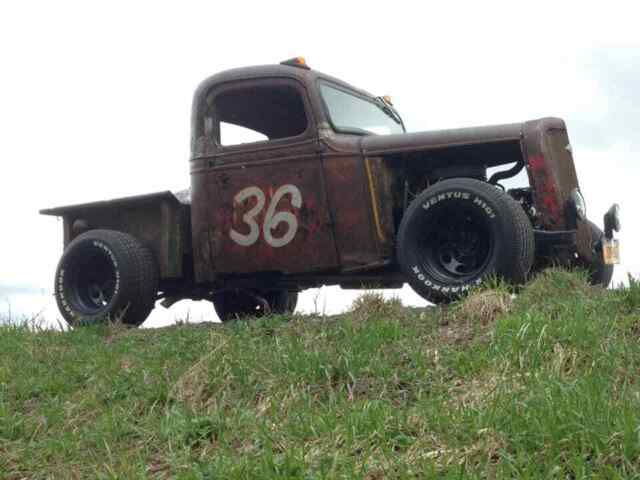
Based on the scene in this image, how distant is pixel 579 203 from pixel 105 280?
166 inches

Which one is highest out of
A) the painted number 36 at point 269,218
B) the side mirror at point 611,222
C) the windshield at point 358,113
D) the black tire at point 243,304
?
the windshield at point 358,113

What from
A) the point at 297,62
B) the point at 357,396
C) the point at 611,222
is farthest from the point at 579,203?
the point at 357,396

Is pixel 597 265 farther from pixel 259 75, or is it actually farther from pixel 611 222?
pixel 259 75

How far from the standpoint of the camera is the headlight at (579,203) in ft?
22.5

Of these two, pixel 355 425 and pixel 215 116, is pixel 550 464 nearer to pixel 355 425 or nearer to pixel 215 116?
pixel 355 425

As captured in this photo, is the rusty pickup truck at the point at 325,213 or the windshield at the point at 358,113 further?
the windshield at the point at 358,113

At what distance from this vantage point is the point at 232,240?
746cm

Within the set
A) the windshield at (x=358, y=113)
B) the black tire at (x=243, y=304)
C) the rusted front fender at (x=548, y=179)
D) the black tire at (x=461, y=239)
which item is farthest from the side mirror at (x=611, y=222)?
the black tire at (x=243, y=304)

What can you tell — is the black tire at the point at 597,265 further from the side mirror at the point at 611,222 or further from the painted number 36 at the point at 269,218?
the painted number 36 at the point at 269,218

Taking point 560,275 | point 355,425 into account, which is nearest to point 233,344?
point 355,425

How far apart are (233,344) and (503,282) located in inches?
72.4

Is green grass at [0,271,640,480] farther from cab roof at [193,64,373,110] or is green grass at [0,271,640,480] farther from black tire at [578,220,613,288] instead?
cab roof at [193,64,373,110]

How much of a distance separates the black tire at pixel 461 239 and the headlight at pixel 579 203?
62 cm

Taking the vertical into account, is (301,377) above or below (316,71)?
below
